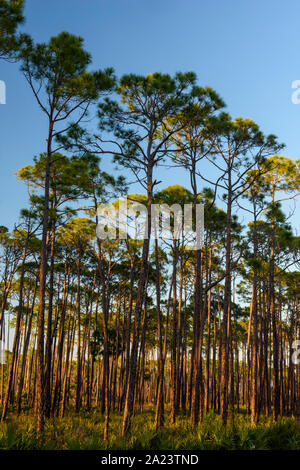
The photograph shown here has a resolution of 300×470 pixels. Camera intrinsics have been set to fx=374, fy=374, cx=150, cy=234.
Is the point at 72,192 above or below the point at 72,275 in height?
above

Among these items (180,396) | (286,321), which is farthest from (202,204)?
(286,321)

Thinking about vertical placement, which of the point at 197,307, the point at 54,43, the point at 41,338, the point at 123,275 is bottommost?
the point at 41,338

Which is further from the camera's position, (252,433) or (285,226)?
(285,226)

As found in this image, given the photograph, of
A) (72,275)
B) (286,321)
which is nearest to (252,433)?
(72,275)

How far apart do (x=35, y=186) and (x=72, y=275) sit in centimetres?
931

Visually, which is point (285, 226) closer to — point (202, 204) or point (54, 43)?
point (202, 204)

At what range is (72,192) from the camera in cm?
1616

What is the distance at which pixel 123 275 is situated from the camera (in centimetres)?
2425

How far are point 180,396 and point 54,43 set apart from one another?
71.8 ft

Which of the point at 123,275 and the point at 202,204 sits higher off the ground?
the point at 202,204

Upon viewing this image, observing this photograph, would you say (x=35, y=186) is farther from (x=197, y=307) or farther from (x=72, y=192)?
(x=197, y=307)

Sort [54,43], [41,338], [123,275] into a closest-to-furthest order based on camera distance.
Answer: [41,338], [54,43], [123,275]

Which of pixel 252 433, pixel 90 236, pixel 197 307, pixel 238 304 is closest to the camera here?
pixel 252 433

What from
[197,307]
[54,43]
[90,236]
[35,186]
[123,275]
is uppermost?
[54,43]
